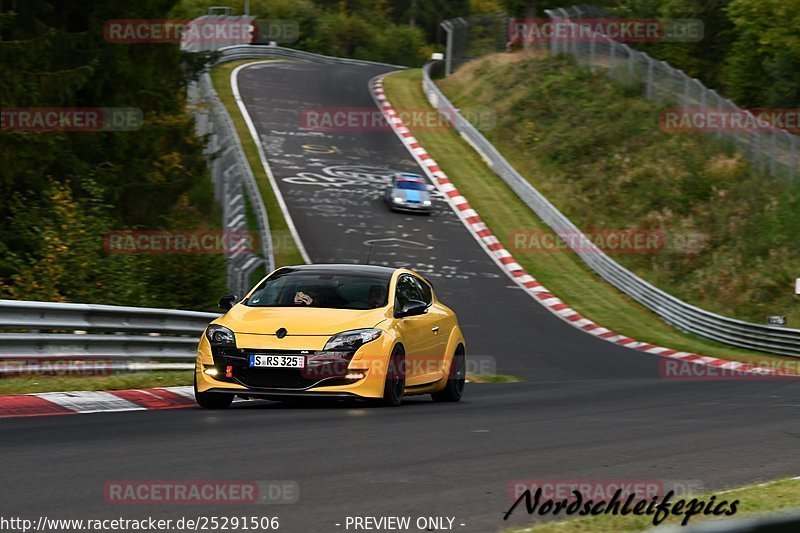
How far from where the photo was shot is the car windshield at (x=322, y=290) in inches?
491

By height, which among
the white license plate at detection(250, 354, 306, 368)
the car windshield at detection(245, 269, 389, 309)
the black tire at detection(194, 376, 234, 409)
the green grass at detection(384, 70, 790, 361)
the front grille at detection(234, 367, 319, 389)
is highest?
the car windshield at detection(245, 269, 389, 309)

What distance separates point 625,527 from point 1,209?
1707 cm

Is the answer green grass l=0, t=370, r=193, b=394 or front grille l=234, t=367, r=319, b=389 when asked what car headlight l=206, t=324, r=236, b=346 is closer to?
front grille l=234, t=367, r=319, b=389

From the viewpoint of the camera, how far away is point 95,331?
14359 mm

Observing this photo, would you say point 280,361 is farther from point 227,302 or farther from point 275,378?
point 227,302

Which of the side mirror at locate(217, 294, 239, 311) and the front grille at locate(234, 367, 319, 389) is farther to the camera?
the side mirror at locate(217, 294, 239, 311)

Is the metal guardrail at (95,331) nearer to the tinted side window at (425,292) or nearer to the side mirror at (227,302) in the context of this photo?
the side mirror at (227,302)

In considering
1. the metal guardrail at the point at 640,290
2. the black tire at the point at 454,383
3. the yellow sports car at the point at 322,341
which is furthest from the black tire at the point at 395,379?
the metal guardrail at the point at 640,290

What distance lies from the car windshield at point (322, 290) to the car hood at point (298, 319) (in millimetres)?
200

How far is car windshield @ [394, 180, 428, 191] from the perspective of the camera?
4012 centimetres

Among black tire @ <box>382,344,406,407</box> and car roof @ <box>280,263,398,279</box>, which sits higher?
car roof @ <box>280,263,398,279</box>

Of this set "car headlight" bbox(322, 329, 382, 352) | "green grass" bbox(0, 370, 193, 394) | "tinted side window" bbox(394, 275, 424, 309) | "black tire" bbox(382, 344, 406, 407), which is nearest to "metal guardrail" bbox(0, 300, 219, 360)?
"green grass" bbox(0, 370, 193, 394)

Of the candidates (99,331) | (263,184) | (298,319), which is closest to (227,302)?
(298,319)

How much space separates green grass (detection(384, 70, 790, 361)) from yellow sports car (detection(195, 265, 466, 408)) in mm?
16462
